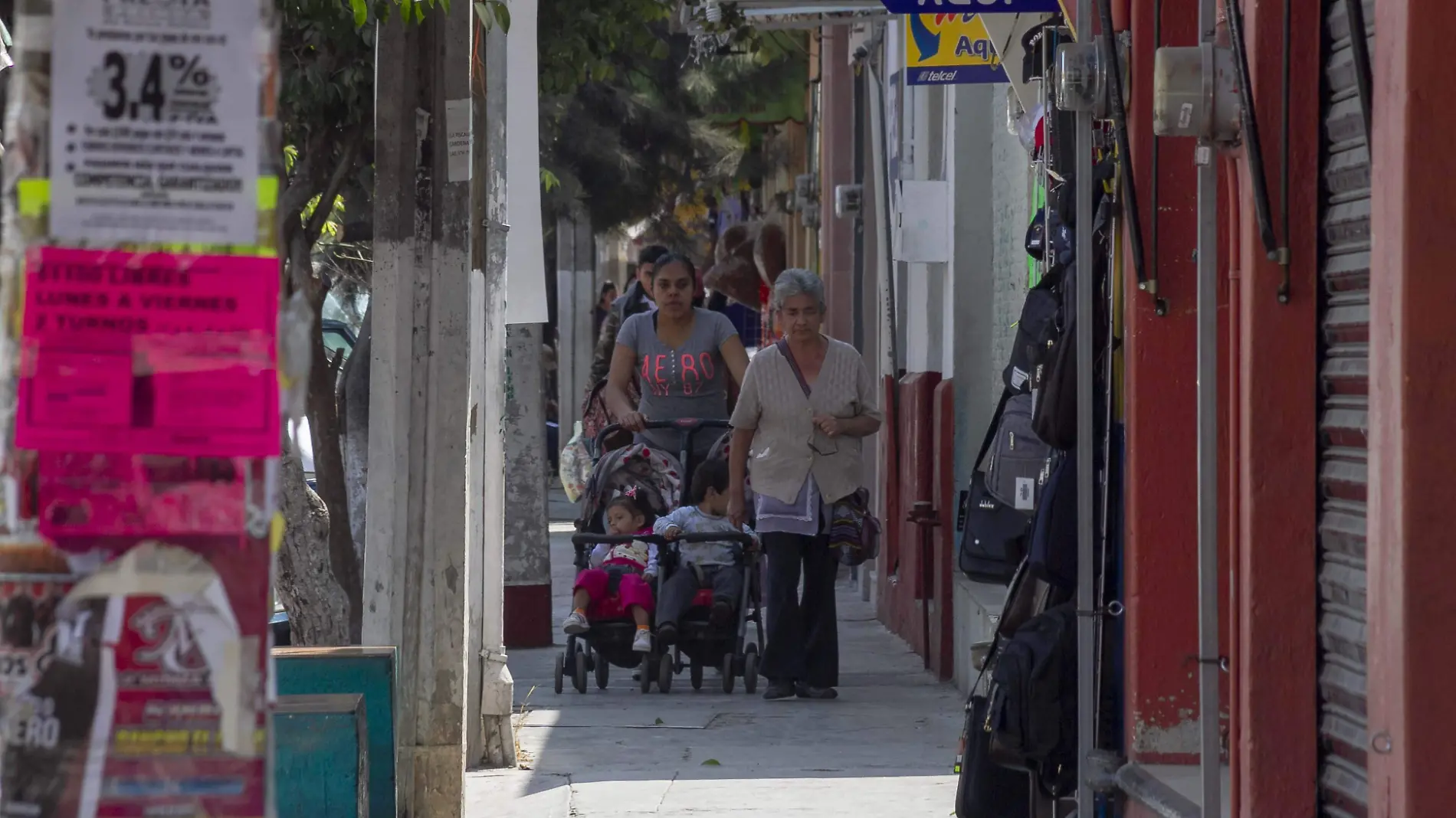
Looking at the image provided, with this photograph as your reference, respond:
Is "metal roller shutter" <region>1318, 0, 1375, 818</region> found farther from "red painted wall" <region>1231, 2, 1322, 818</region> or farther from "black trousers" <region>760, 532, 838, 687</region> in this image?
"black trousers" <region>760, 532, 838, 687</region>

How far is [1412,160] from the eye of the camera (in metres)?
3.22

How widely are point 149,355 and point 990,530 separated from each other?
14.5 feet

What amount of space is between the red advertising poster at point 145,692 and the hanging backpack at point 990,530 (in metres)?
4.23

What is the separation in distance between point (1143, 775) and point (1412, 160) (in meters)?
2.07

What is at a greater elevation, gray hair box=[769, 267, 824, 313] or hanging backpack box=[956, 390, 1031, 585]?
gray hair box=[769, 267, 824, 313]

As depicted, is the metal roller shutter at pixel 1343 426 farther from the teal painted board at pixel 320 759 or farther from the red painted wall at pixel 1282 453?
the teal painted board at pixel 320 759

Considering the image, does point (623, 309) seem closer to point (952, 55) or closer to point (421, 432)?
point (952, 55)

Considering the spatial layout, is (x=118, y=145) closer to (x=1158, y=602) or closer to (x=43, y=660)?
(x=43, y=660)

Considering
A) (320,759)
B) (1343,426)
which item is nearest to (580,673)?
(320,759)

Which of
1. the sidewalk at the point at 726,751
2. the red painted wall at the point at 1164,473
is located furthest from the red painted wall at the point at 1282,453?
the sidewalk at the point at 726,751

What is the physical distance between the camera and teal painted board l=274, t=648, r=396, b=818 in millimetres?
5473

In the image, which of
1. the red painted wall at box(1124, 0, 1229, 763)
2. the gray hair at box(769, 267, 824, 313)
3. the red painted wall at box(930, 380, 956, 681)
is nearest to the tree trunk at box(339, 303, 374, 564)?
the gray hair at box(769, 267, 824, 313)

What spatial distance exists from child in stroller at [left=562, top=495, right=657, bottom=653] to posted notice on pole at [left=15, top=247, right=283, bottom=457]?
687cm

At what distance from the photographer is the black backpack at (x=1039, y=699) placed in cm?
517
